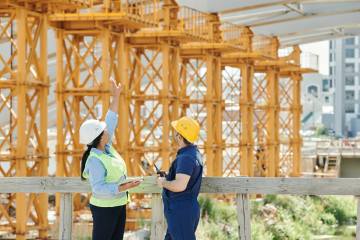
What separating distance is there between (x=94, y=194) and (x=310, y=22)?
31337 mm

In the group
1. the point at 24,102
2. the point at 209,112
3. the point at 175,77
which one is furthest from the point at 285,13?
the point at 24,102

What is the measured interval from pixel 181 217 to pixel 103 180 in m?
0.75

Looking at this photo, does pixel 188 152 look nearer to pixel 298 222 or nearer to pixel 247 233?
pixel 247 233

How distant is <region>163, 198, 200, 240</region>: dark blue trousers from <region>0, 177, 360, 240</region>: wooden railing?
63 centimetres

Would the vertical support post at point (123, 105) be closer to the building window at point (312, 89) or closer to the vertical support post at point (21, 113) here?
the vertical support post at point (21, 113)

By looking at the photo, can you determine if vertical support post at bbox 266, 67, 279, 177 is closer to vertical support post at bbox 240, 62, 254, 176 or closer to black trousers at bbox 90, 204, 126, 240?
vertical support post at bbox 240, 62, 254, 176

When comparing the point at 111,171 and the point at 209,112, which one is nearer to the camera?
the point at 111,171

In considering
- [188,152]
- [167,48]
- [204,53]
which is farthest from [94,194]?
[204,53]

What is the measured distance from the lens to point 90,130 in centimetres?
777

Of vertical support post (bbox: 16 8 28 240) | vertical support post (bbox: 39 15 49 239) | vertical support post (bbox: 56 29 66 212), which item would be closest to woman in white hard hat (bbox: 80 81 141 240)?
vertical support post (bbox: 16 8 28 240)

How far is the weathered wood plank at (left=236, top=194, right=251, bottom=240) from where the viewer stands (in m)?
8.50

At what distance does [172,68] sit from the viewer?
96.4 ft

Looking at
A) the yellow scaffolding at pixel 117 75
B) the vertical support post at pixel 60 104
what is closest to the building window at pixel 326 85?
the yellow scaffolding at pixel 117 75

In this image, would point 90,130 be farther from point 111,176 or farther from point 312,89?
point 312,89
